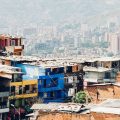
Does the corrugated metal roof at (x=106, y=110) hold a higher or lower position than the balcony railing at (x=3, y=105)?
higher

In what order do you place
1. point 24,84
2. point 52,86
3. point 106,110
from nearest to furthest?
point 106,110 < point 24,84 < point 52,86

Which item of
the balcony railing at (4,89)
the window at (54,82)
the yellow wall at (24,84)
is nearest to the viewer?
the balcony railing at (4,89)

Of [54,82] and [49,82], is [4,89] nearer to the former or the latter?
[49,82]

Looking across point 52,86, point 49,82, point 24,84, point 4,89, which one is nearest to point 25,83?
point 24,84

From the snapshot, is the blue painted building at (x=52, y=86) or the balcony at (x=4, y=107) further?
the blue painted building at (x=52, y=86)

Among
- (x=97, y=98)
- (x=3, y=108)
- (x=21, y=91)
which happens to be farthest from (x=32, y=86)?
(x=97, y=98)

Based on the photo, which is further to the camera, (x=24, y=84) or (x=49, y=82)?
(x=49, y=82)

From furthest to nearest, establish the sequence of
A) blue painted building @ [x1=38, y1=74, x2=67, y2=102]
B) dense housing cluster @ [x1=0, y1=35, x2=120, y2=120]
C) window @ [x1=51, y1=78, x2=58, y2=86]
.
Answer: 1. window @ [x1=51, y1=78, x2=58, y2=86]
2. blue painted building @ [x1=38, y1=74, x2=67, y2=102]
3. dense housing cluster @ [x1=0, y1=35, x2=120, y2=120]

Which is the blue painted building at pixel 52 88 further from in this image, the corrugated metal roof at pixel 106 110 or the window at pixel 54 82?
the corrugated metal roof at pixel 106 110

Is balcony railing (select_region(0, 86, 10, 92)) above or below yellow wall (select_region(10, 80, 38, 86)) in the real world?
below

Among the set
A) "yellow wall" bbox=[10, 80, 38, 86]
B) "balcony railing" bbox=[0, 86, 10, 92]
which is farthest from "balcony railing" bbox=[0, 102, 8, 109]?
"yellow wall" bbox=[10, 80, 38, 86]

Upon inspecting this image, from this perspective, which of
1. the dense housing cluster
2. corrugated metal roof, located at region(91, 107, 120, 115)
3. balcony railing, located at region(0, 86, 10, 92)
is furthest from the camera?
balcony railing, located at region(0, 86, 10, 92)

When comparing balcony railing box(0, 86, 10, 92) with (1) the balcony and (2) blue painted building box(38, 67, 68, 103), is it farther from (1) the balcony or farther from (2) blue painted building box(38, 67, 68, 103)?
(2) blue painted building box(38, 67, 68, 103)

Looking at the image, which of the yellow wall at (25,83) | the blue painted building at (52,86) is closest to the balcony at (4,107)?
the yellow wall at (25,83)
